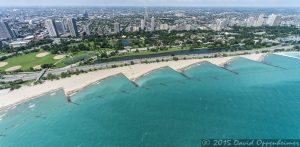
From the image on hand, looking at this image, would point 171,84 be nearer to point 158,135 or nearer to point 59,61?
point 158,135

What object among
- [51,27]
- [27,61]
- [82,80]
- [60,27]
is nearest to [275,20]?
[82,80]

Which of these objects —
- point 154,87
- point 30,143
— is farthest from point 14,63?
point 154,87

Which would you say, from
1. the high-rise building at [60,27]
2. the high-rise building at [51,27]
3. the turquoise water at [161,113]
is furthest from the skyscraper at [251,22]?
the high-rise building at [51,27]

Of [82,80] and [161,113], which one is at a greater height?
[161,113]

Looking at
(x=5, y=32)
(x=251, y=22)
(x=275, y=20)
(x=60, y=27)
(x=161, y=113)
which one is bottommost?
(x=5, y=32)

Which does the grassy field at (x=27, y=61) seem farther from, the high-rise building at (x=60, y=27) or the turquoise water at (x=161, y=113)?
the high-rise building at (x=60, y=27)

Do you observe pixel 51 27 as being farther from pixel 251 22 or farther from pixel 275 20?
pixel 275 20
